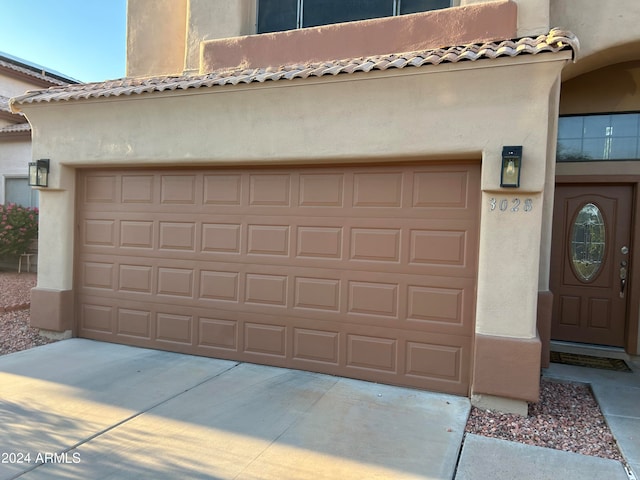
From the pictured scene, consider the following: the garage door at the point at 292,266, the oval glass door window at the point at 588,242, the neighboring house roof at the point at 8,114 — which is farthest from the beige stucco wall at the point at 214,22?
the neighboring house roof at the point at 8,114

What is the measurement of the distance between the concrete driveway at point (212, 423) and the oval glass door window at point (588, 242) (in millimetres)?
3386

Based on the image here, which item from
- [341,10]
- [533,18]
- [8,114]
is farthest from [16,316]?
[533,18]

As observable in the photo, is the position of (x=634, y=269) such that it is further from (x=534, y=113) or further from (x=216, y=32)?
(x=216, y=32)

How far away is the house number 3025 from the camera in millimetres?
4340

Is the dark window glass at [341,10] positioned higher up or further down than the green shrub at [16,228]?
higher up

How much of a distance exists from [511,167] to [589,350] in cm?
388

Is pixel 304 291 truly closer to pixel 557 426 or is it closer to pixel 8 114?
pixel 557 426

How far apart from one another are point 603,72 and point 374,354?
5177 millimetres

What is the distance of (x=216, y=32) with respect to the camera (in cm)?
695

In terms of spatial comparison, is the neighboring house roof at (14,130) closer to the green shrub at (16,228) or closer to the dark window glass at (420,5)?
the green shrub at (16,228)

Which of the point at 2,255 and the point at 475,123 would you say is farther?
the point at 2,255

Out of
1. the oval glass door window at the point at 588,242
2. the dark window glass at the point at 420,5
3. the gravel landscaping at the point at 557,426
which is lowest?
the gravel landscaping at the point at 557,426

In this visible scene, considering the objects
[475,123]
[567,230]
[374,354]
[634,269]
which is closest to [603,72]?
[567,230]

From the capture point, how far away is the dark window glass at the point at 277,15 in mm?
6859
